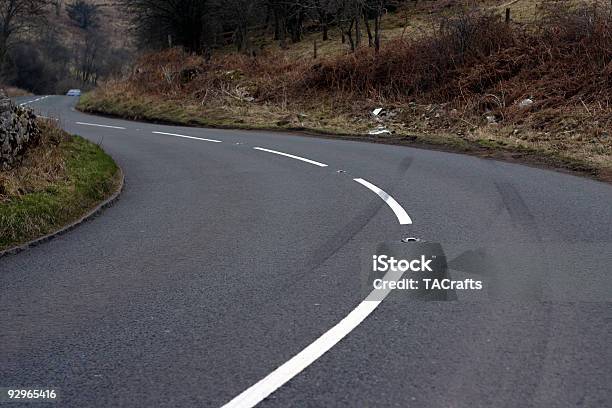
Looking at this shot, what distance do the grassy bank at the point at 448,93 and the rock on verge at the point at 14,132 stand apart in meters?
9.55

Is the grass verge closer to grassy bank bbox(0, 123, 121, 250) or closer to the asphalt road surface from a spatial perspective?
the asphalt road surface

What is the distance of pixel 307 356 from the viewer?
13.6ft

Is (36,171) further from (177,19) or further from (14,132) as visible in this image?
(177,19)

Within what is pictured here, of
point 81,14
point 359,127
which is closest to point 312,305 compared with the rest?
point 359,127

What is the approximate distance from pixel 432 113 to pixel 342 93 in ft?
18.6

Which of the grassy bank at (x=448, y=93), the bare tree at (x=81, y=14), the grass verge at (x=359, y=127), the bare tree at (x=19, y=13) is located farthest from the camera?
the bare tree at (x=81, y=14)

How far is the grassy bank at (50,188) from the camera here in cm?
772

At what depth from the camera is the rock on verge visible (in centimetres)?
1030

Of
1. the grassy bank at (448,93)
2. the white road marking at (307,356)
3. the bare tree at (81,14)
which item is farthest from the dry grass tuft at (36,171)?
the bare tree at (81,14)

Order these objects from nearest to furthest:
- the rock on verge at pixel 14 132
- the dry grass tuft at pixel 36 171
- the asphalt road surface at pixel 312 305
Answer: the asphalt road surface at pixel 312 305 → the dry grass tuft at pixel 36 171 → the rock on verge at pixel 14 132

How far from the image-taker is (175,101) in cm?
2948

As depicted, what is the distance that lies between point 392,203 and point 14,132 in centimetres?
653

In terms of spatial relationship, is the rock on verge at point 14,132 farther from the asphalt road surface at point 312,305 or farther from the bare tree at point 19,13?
the bare tree at point 19,13

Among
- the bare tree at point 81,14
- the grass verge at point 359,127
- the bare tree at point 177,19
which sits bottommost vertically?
the grass verge at point 359,127
